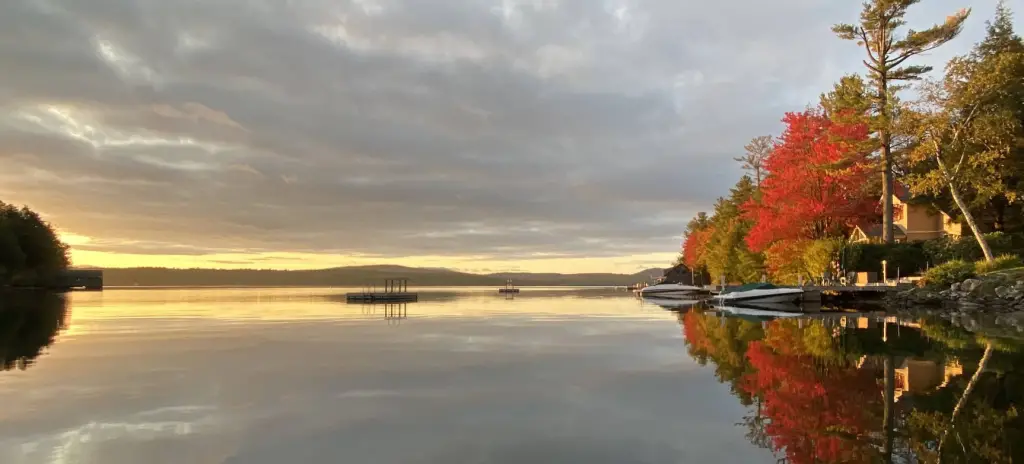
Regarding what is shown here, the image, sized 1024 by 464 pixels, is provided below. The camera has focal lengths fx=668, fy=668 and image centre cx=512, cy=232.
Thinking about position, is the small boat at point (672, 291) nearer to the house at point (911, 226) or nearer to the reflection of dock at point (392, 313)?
the house at point (911, 226)

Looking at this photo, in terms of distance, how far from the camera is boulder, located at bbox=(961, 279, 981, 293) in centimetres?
3769

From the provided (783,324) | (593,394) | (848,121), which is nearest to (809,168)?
(848,121)

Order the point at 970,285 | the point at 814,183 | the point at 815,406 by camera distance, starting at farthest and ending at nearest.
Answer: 1. the point at 814,183
2. the point at 970,285
3. the point at 815,406

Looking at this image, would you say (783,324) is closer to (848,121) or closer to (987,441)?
(987,441)

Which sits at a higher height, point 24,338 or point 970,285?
point 970,285

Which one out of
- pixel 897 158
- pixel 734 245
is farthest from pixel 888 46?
pixel 734 245

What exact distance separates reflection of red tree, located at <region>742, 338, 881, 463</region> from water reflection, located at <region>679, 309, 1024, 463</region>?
0.06 feet

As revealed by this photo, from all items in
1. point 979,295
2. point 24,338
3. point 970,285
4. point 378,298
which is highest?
point 970,285

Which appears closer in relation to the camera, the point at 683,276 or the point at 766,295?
the point at 766,295

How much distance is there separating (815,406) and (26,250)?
119744mm

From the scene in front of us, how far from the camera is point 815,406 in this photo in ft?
34.2

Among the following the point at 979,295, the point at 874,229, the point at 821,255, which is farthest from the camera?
the point at 874,229

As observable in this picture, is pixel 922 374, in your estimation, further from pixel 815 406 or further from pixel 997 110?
pixel 997 110

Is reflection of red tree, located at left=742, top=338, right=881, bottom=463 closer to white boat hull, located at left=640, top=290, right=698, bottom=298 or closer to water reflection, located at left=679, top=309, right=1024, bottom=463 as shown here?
water reflection, located at left=679, top=309, right=1024, bottom=463
